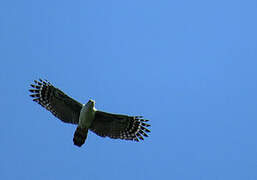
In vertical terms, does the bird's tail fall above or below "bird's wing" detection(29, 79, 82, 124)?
below

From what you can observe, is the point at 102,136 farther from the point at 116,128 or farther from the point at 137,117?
the point at 137,117

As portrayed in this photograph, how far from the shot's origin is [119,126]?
1168 cm

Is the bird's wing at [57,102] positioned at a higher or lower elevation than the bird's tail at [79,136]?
higher

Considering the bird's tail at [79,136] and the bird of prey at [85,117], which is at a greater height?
the bird of prey at [85,117]

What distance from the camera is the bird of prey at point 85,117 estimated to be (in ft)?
36.7

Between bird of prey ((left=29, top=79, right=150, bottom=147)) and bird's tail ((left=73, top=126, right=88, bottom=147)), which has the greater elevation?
bird of prey ((left=29, top=79, right=150, bottom=147))

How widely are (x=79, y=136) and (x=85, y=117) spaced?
70 centimetres

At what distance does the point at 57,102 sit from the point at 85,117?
1.39m

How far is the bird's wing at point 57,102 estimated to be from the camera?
37.7 ft

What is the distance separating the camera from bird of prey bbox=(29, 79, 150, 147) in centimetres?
1120

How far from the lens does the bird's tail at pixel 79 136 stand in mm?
10984

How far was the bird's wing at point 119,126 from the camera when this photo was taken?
11.5 meters

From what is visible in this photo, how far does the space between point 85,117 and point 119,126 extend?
1.39 metres

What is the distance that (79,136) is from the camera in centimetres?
1105
